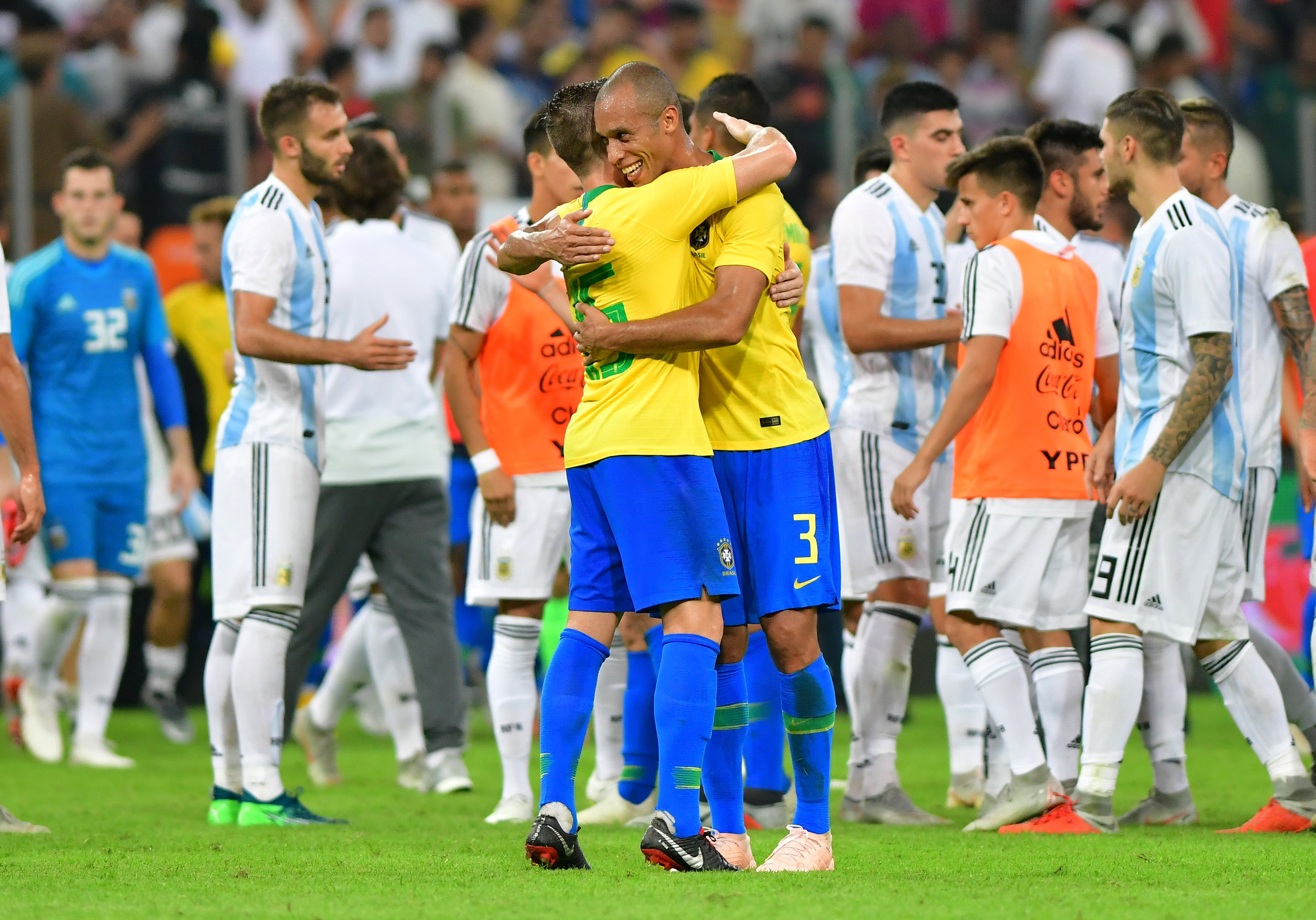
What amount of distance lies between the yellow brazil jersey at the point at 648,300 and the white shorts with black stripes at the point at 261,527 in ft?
6.27

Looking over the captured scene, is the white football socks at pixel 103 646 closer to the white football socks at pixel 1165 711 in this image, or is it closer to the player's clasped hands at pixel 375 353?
the player's clasped hands at pixel 375 353

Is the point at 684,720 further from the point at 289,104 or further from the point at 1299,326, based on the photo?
the point at 289,104

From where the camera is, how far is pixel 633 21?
15.9 m

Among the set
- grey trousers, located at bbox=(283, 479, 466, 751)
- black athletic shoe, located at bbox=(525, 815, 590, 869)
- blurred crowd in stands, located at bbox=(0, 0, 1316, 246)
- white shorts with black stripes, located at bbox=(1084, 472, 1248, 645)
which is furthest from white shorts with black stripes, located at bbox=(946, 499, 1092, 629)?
blurred crowd in stands, located at bbox=(0, 0, 1316, 246)

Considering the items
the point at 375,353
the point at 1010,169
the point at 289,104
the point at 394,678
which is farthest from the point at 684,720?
the point at 394,678

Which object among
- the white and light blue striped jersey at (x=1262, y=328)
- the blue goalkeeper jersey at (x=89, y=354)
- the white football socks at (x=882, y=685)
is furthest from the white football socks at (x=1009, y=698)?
the blue goalkeeper jersey at (x=89, y=354)

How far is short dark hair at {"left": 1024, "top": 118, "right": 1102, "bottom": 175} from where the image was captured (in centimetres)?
678

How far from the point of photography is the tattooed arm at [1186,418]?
5.51m

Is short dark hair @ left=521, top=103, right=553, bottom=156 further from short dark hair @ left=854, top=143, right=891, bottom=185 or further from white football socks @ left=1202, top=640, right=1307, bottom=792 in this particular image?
white football socks @ left=1202, top=640, right=1307, bottom=792

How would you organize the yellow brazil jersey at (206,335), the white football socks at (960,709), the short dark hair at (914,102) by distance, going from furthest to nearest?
the yellow brazil jersey at (206,335) < the white football socks at (960,709) < the short dark hair at (914,102)

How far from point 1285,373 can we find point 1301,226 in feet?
11.4

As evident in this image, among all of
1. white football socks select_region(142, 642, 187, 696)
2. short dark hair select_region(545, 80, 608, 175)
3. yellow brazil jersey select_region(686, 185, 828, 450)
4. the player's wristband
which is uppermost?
short dark hair select_region(545, 80, 608, 175)

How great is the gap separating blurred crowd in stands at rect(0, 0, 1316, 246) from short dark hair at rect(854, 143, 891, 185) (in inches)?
117

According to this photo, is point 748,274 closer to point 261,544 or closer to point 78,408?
point 261,544
